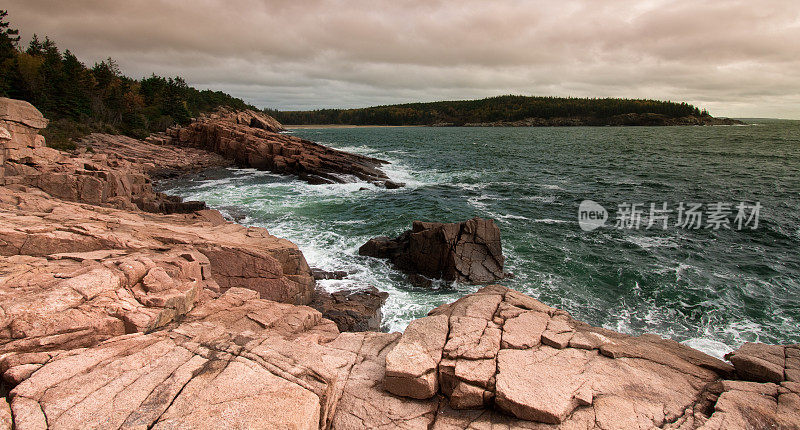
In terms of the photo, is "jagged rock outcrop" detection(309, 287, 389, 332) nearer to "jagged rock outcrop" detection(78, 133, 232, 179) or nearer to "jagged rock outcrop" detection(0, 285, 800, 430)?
"jagged rock outcrop" detection(0, 285, 800, 430)

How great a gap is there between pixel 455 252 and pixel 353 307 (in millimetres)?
5660

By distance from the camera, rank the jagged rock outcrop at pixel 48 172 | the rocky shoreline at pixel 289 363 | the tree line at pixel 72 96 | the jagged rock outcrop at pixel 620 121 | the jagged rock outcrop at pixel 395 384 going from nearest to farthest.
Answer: the jagged rock outcrop at pixel 395 384 → the rocky shoreline at pixel 289 363 → the jagged rock outcrop at pixel 48 172 → the tree line at pixel 72 96 → the jagged rock outcrop at pixel 620 121

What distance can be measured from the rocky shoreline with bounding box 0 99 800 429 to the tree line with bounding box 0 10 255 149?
3435cm

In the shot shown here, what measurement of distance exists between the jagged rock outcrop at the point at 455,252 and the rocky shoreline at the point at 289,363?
5.90 m

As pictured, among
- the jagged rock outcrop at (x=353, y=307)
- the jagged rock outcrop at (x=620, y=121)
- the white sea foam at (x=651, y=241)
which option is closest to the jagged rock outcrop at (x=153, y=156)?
the jagged rock outcrop at (x=353, y=307)

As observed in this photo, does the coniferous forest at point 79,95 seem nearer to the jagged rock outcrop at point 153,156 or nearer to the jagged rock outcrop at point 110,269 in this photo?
the jagged rock outcrop at point 153,156

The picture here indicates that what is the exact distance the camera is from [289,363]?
20.5 ft

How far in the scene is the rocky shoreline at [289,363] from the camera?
532 cm

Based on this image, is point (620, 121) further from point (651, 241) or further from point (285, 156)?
point (651, 241)

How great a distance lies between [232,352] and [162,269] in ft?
12.6

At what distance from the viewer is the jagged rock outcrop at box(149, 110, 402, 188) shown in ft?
130

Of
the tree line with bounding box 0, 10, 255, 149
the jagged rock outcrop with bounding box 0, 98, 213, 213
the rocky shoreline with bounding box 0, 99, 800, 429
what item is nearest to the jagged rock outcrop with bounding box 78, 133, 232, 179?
the tree line with bounding box 0, 10, 255, 149

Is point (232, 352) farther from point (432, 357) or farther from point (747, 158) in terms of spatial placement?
point (747, 158)

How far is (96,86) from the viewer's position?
6956cm
